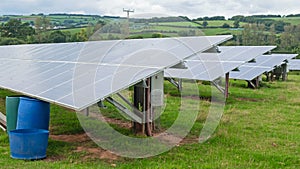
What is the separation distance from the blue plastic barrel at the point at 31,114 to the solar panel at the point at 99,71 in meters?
0.25

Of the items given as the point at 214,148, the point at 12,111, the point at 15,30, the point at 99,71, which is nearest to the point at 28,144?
the point at 12,111

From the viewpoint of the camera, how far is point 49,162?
6.68 m

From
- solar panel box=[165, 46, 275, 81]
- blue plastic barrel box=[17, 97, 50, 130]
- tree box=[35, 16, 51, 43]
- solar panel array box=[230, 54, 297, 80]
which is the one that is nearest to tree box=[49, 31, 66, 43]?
tree box=[35, 16, 51, 43]

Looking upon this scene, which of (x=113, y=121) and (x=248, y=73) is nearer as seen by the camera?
(x=113, y=121)

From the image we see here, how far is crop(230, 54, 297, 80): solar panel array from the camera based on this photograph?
20.2 meters

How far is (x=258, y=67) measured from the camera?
22297mm

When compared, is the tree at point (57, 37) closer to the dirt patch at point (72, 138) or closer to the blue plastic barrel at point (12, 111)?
the dirt patch at point (72, 138)

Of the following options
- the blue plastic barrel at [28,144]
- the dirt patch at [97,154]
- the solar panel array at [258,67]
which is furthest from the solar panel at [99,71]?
the solar panel array at [258,67]

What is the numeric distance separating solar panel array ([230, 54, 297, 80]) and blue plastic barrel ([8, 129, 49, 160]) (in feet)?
49.0

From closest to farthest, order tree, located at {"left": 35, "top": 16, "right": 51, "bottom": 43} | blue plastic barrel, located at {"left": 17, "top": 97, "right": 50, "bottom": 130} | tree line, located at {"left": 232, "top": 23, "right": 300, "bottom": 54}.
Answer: blue plastic barrel, located at {"left": 17, "top": 97, "right": 50, "bottom": 130} < tree, located at {"left": 35, "top": 16, "right": 51, "bottom": 43} < tree line, located at {"left": 232, "top": 23, "right": 300, "bottom": 54}

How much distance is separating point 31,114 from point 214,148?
413 cm

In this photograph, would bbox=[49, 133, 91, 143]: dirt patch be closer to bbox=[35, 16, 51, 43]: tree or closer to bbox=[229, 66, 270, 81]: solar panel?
bbox=[229, 66, 270, 81]: solar panel

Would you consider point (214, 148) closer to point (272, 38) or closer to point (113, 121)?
point (113, 121)

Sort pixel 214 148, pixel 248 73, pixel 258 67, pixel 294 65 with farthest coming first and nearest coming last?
pixel 294 65 < pixel 258 67 < pixel 248 73 < pixel 214 148
